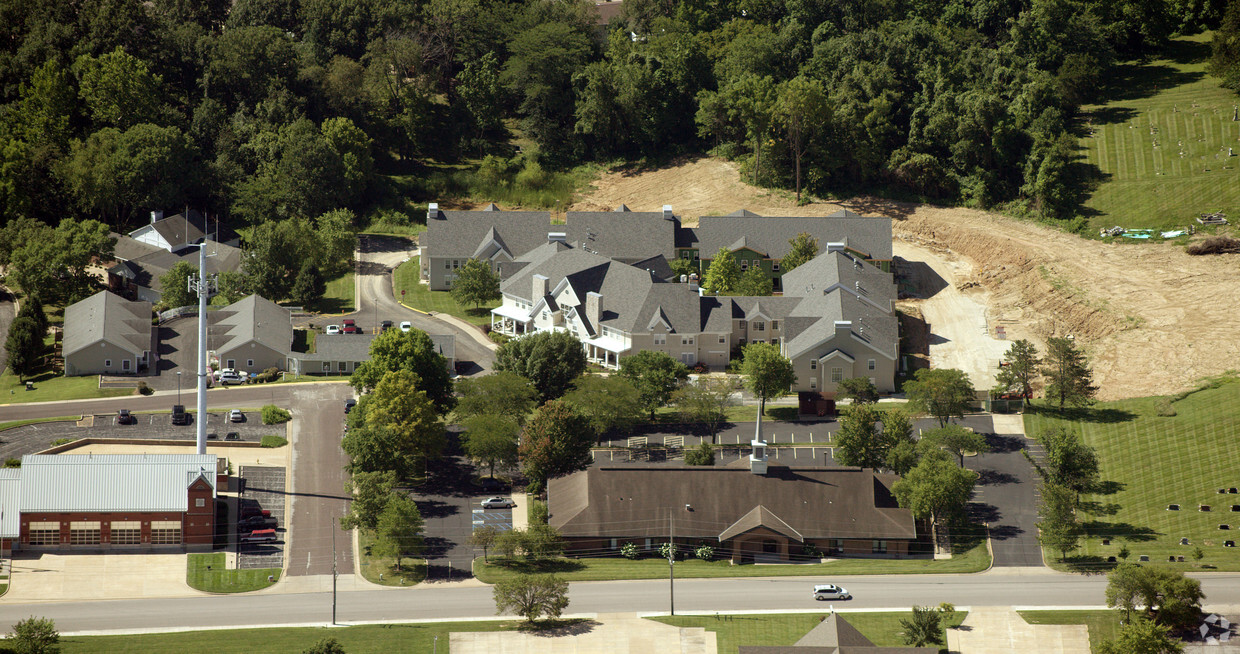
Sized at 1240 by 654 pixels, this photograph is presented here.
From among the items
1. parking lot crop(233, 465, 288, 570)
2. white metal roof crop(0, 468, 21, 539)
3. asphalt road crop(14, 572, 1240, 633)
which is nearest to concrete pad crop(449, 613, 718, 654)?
asphalt road crop(14, 572, 1240, 633)

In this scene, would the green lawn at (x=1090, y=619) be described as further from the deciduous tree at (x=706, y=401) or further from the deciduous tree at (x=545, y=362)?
the deciduous tree at (x=545, y=362)

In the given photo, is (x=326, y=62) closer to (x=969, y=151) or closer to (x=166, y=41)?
(x=166, y=41)

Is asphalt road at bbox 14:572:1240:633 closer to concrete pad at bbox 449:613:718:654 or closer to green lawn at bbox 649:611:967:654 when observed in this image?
green lawn at bbox 649:611:967:654

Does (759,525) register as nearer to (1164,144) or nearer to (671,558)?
(671,558)

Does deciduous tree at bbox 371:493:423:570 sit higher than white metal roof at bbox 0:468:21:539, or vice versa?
white metal roof at bbox 0:468:21:539

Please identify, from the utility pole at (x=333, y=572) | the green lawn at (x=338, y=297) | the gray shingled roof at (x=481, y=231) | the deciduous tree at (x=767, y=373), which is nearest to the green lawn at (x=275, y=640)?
the utility pole at (x=333, y=572)

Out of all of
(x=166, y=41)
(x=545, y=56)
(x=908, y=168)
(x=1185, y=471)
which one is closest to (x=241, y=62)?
(x=166, y=41)
